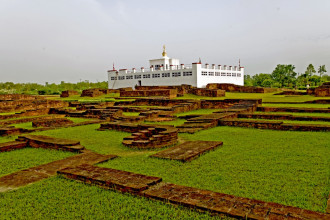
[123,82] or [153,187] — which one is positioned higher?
[123,82]

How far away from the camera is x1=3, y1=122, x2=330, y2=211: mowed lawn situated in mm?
3596

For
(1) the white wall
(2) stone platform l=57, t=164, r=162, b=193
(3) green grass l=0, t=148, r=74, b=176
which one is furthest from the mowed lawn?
(1) the white wall

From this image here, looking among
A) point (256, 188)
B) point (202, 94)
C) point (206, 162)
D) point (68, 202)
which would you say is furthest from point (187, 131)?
point (202, 94)

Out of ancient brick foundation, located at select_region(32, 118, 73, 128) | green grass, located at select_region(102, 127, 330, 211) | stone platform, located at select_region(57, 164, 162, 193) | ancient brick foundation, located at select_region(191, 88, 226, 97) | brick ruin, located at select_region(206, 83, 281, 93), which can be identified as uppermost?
brick ruin, located at select_region(206, 83, 281, 93)

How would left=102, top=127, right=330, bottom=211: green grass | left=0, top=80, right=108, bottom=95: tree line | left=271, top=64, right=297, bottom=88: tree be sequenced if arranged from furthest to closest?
left=271, top=64, right=297, bottom=88: tree, left=0, top=80, right=108, bottom=95: tree line, left=102, top=127, right=330, bottom=211: green grass

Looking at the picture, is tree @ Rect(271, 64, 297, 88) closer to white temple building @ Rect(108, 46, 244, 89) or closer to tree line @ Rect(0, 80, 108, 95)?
white temple building @ Rect(108, 46, 244, 89)

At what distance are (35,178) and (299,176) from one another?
4.14m

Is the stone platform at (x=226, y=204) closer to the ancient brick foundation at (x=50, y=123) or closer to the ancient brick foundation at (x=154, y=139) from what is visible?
the ancient brick foundation at (x=154, y=139)

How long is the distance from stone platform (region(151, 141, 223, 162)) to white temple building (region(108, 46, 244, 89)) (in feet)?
99.8

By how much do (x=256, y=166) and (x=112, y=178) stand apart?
8.13 feet

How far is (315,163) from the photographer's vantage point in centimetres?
478

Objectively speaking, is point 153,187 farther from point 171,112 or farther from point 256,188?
point 171,112

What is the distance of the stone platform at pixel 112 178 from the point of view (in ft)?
11.9

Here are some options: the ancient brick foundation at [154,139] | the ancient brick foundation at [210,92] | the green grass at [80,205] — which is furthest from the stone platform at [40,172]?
the ancient brick foundation at [210,92]
